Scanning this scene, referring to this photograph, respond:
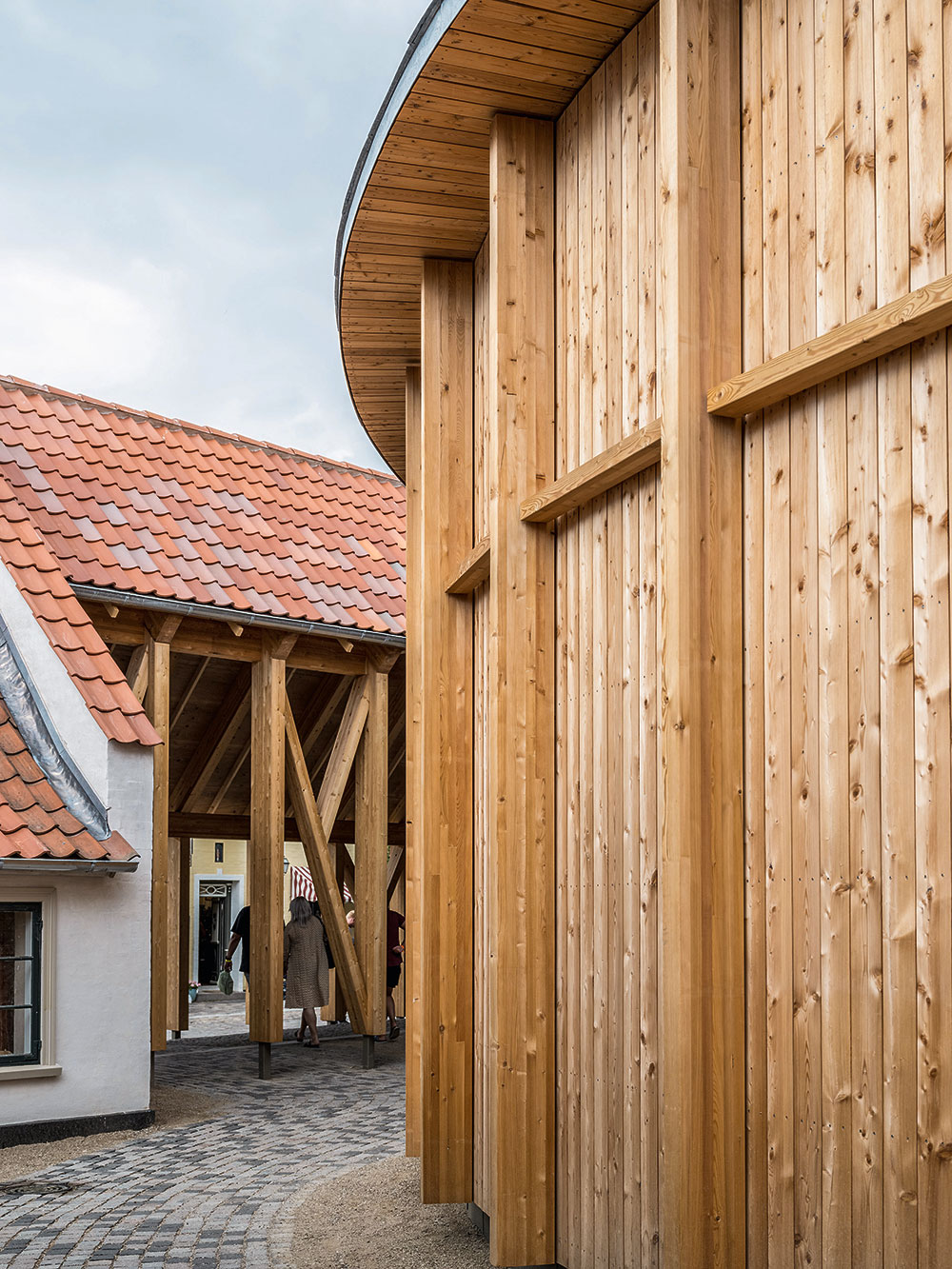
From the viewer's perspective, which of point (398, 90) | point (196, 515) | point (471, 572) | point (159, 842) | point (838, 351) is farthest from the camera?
point (196, 515)

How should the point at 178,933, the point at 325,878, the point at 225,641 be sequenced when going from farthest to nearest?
the point at 178,933, the point at 325,878, the point at 225,641

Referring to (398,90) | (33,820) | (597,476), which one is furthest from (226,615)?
(597,476)

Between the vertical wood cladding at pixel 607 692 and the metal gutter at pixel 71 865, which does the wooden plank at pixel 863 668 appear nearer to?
the vertical wood cladding at pixel 607 692

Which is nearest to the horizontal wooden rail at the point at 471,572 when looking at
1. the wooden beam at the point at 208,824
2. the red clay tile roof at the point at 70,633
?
the red clay tile roof at the point at 70,633

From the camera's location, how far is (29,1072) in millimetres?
9578

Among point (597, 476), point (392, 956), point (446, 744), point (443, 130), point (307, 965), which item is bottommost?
point (392, 956)

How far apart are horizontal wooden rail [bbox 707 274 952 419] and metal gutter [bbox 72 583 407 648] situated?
8190 millimetres

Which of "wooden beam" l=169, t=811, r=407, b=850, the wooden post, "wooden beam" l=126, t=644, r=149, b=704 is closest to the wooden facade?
the wooden post

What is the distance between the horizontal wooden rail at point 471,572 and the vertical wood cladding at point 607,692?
0.77m

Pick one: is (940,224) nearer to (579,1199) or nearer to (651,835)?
(651,835)

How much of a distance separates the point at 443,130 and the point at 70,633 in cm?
607

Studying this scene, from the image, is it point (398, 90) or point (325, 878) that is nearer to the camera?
point (398, 90)

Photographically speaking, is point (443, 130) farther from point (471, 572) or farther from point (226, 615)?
point (226, 615)

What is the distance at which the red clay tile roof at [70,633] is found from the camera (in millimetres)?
10383
